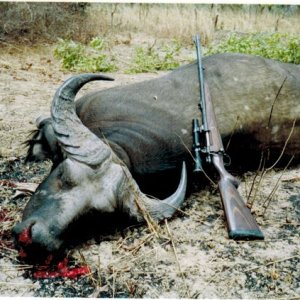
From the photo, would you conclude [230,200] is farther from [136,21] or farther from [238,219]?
[136,21]

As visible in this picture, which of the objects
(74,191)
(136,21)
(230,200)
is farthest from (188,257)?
(136,21)

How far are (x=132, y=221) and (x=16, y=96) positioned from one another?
13.5 ft

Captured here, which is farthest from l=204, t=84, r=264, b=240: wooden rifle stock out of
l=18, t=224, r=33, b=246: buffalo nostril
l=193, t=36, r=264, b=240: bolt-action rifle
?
l=18, t=224, r=33, b=246: buffalo nostril

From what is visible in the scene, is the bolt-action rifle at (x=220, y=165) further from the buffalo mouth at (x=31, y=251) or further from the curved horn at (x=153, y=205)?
the buffalo mouth at (x=31, y=251)

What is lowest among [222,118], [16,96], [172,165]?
[16,96]

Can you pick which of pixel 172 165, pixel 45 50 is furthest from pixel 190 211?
pixel 45 50

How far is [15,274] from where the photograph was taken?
107 inches

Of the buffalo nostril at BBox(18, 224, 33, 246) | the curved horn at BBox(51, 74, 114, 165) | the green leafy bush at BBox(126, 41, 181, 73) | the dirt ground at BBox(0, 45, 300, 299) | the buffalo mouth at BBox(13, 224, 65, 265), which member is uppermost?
the curved horn at BBox(51, 74, 114, 165)

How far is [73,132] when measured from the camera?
3006 millimetres

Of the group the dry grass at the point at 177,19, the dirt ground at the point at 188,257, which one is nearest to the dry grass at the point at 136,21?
the dry grass at the point at 177,19

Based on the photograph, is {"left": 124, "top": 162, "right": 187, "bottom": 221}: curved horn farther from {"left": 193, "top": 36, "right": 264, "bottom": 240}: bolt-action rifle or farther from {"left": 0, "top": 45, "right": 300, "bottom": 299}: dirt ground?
{"left": 193, "top": 36, "right": 264, "bottom": 240}: bolt-action rifle

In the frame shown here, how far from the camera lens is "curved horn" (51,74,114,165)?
116 inches

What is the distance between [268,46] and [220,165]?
516cm

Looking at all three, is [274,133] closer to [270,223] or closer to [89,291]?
[270,223]
